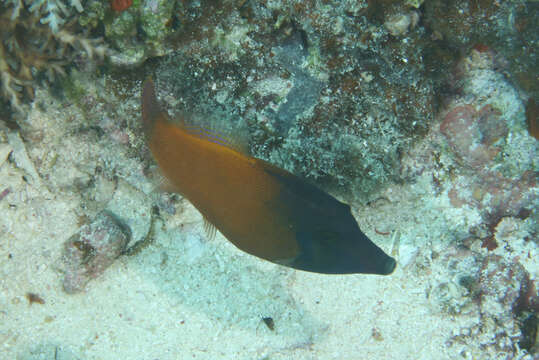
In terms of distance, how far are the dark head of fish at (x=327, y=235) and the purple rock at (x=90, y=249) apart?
222 cm

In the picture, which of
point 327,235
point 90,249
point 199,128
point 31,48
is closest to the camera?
point 327,235

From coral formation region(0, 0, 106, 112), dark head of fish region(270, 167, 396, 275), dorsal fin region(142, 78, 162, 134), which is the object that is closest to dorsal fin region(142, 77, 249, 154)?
dorsal fin region(142, 78, 162, 134)

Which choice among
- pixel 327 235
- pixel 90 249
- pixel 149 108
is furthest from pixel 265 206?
pixel 90 249

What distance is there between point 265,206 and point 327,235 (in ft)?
1.46

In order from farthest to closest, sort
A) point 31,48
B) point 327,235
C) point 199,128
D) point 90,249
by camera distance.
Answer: point 90,249 < point 31,48 < point 199,128 < point 327,235

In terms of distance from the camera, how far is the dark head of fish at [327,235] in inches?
83.8

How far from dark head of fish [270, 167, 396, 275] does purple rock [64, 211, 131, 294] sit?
2220 millimetres

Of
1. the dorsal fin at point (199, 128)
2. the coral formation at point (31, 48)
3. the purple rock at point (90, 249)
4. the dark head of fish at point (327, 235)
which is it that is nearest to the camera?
the dark head of fish at point (327, 235)

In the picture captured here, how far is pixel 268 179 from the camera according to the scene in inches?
89.0

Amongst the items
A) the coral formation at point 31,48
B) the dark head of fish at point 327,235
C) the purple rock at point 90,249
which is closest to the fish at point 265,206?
the dark head of fish at point 327,235

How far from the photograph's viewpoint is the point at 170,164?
2.37 m

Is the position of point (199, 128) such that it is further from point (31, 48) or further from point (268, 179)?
point (31, 48)

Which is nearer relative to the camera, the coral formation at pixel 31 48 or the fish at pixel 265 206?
the fish at pixel 265 206

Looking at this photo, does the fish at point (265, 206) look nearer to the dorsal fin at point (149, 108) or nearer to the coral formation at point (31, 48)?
the dorsal fin at point (149, 108)
